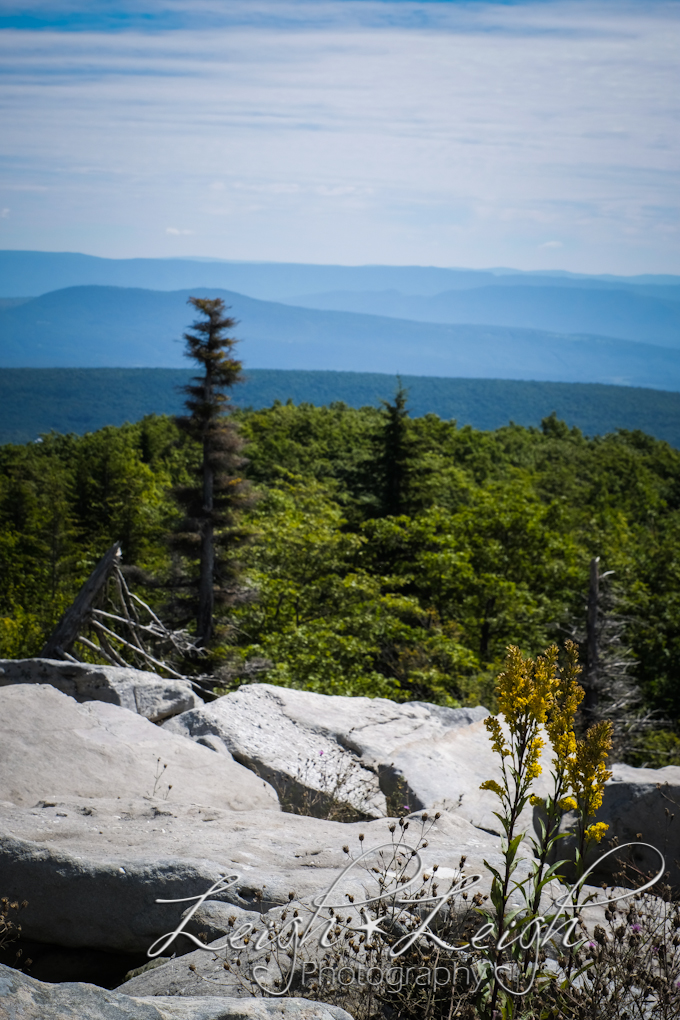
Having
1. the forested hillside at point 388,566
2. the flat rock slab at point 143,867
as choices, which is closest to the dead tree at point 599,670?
the forested hillside at point 388,566

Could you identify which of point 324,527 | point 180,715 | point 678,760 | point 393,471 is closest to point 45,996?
point 180,715

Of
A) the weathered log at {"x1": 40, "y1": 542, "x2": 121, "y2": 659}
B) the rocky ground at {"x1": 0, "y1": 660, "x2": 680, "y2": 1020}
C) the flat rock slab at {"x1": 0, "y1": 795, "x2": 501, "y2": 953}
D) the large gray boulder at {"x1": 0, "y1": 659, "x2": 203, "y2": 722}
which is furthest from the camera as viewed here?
the weathered log at {"x1": 40, "y1": 542, "x2": 121, "y2": 659}

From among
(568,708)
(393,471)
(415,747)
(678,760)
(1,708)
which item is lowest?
(678,760)

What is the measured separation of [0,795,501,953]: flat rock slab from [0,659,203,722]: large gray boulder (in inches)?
138

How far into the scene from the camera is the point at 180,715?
28.1 ft

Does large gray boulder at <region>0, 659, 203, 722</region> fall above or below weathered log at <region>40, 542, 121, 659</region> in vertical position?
below

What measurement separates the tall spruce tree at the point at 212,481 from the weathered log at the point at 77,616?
915 centimetres

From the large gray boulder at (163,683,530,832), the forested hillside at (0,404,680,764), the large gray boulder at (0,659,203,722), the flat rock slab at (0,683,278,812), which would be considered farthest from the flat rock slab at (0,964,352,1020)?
the forested hillside at (0,404,680,764)

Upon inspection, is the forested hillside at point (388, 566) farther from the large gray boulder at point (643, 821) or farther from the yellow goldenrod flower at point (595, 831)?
the yellow goldenrod flower at point (595, 831)

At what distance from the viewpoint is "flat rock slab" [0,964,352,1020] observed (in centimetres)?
229

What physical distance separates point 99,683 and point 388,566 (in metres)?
19.8

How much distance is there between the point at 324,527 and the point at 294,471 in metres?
23.2

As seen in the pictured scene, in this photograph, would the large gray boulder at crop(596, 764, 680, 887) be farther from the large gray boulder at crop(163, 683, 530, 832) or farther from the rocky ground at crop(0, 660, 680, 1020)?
the large gray boulder at crop(163, 683, 530, 832)

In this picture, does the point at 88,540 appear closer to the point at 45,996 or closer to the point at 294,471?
the point at 294,471
